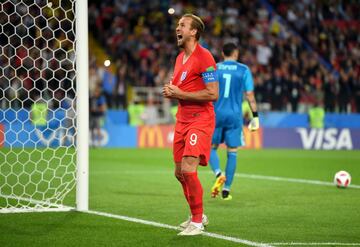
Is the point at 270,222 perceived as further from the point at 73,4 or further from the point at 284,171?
the point at 284,171

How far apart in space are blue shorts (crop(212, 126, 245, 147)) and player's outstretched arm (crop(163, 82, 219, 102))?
3462 millimetres

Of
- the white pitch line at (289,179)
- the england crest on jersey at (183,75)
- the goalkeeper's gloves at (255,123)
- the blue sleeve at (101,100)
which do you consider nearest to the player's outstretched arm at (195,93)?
the england crest on jersey at (183,75)

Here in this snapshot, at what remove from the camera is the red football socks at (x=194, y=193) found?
730cm

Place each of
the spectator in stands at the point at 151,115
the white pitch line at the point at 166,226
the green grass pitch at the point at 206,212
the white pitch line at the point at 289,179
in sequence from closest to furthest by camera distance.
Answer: the white pitch line at the point at 166,226, the green grass pitch at the point at 206,212, the white pitch line at the point at 289,179, the spectator in stands at the point at 151,115

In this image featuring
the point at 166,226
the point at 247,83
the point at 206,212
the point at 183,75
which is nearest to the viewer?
the point at 183,75

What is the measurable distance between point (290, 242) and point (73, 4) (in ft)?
13.2

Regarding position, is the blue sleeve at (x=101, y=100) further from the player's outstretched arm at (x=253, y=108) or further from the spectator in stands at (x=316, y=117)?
the player's outstretched arm at (x=253, y=108)

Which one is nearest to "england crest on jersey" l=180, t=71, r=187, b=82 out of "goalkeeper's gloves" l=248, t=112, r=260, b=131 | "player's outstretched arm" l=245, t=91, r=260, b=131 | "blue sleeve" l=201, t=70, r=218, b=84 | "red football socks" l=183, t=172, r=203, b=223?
"blue sleeve" l=201, t=70, r=218, b=84

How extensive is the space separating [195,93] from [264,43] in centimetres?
2247

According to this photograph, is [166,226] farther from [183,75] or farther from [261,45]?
[261,45]

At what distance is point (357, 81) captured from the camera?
27594mm

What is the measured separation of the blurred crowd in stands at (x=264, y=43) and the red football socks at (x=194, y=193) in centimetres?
1795

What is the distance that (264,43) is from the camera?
29406mm

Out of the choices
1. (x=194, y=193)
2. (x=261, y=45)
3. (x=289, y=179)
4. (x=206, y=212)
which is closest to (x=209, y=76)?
(x=194, y=193)
